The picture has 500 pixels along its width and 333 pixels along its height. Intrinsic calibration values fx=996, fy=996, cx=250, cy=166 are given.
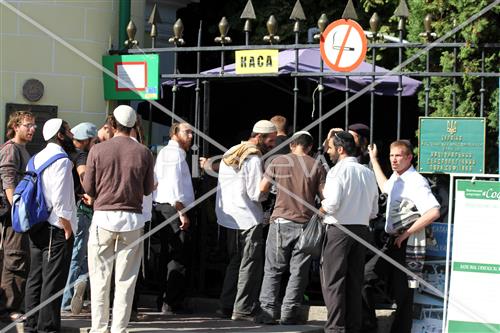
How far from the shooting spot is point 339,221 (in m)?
8.28

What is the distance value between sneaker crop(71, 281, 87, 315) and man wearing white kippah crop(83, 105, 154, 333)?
3.04 ft

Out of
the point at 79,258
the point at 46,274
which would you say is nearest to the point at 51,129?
the point at 46,274

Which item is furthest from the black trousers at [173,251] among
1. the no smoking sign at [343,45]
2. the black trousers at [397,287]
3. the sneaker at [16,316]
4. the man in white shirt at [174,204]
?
the no smoking sign at [343,45]

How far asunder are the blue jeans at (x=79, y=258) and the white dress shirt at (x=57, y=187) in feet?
2.80

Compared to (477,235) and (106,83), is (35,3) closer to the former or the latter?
(106,83)

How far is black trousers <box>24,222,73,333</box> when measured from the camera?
809 cm

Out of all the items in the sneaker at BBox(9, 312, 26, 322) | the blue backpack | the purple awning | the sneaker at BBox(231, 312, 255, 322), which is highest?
the purple awning

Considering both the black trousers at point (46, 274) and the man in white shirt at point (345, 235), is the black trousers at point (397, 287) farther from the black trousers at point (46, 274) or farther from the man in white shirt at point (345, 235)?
the black trousers at point (46, 274)

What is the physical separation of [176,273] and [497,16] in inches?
150

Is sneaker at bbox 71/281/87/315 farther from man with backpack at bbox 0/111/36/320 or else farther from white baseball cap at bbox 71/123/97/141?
white baseball cap at bbox 71/123/97/141

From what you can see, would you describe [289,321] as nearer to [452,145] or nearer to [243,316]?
[243,316]

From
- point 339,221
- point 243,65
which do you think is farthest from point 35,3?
point 339,221

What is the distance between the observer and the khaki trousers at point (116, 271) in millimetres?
7785

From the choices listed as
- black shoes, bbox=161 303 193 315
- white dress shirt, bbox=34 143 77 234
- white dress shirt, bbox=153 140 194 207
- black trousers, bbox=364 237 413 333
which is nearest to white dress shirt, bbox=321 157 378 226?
black trousers, bbox=364 237 413 333
